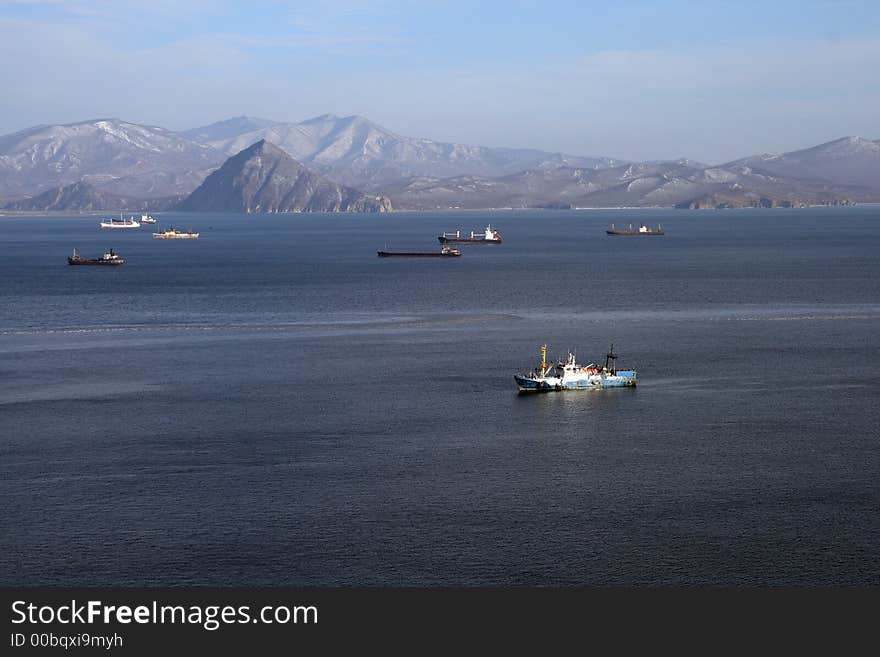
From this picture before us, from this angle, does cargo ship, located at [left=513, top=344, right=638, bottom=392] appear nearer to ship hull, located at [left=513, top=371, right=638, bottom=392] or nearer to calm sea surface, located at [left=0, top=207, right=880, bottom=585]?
ship hull, located at [left=513, top=371, right=638, bottom=392]

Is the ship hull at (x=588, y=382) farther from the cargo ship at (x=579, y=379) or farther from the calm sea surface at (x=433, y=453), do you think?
the calm sea surface at (x=433, y=453)

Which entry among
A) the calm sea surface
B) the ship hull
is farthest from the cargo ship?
the calm sea surface

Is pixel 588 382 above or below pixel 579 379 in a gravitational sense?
below

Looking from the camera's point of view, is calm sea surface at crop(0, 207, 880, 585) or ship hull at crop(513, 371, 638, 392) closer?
calm sea surface at crop(0, 207, 880, 585)

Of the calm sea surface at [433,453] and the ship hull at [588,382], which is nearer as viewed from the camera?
the calm sea surface at [433,453]

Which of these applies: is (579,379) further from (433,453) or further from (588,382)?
(433,453)

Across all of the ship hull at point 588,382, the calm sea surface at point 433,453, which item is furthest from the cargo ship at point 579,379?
the calm sea surface at point 433,453

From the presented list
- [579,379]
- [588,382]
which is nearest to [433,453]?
[579,379]

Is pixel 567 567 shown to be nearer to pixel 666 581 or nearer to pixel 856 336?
pixel 666 581

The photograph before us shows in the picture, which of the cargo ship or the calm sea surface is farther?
the cargo ship
